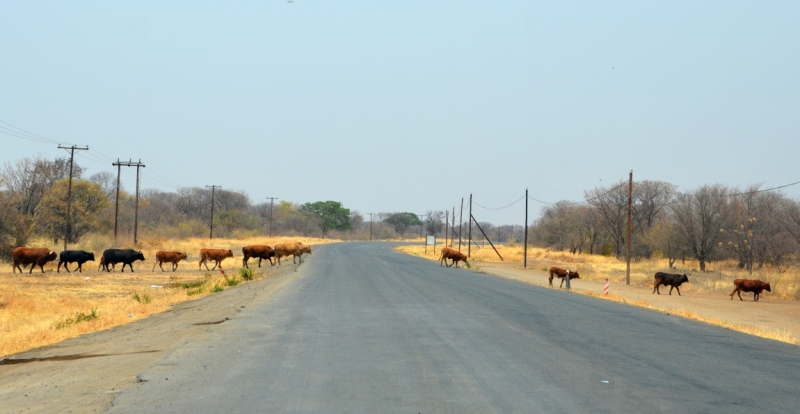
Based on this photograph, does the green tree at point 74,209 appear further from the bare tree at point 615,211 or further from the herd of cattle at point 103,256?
the bare tree at point 615,211

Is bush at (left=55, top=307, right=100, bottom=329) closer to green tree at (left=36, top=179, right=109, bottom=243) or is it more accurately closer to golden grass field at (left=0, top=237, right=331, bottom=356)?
golden grass field at (left=0, top=237, right=331, bottom=356)

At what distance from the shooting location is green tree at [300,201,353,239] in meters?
184

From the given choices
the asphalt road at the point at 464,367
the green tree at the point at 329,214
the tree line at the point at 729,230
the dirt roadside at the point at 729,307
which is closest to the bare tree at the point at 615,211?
the tree line at the point at 729,230

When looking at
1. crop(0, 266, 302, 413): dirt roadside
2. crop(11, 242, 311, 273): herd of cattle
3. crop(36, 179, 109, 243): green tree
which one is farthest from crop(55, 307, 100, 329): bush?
crop(36, 179, 109, 243): green tree

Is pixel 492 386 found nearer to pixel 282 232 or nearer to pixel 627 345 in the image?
pixel 627 345

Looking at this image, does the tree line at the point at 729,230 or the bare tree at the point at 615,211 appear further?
the bare tree at the point at 615,211

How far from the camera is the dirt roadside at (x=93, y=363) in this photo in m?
8.56

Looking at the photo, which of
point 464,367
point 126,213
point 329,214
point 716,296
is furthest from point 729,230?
point 329,214

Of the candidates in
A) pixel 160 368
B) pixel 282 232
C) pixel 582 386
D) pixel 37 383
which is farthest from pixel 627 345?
pixel 282 232

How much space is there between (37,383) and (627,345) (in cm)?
1012

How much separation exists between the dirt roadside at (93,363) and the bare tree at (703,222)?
4995 cm

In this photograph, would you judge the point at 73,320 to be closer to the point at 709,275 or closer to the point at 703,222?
the point at 709,275

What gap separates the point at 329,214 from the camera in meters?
185

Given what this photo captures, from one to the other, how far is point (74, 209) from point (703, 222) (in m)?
57.8
